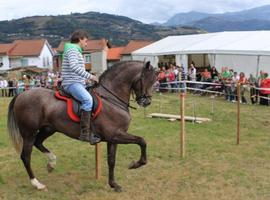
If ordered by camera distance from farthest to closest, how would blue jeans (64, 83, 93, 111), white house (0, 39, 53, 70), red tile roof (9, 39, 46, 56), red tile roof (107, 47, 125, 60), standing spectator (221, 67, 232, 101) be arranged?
1. red tile roof (9, 39, 46, 56)
2. white house (0, 39, 53, 70)
3. red tile roof (107, 47, 125, 60)
4. standing spectator (221, 67, 232, 101)
5. blue jeans (64, 83, 93, 111)

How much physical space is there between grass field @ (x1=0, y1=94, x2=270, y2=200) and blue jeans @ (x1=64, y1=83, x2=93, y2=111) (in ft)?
4.64

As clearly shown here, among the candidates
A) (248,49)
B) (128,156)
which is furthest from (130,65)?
(248,49)

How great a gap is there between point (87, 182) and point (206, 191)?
2036 millimetres

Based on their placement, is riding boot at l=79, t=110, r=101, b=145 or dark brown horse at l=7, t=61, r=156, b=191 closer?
riding boot at l=79, t=110, r=101, b=145

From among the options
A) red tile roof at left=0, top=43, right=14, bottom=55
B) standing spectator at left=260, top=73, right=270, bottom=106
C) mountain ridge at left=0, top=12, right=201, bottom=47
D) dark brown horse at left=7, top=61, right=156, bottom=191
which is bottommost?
standing spectator at left=260, top=73, right=270, bottom=106

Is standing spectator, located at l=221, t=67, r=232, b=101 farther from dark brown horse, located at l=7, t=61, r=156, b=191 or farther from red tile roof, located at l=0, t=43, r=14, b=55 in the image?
red tile roof, located at l=0, t=43, r=14, b=55

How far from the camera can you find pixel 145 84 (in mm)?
6871

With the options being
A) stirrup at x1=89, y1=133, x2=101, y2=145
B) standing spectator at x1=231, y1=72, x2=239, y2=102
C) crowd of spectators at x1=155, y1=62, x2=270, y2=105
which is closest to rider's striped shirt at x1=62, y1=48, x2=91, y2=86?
stirrup at x1=89, y1=133, x2=101, y2=145

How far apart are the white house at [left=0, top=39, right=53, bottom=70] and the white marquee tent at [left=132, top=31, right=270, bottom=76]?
4426cm

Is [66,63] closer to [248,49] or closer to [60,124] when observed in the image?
[60,124]

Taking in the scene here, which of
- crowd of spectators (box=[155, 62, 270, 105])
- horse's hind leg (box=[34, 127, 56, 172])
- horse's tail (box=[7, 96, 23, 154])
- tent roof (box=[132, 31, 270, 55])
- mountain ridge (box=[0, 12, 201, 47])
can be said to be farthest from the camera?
mountain ridge (box=[0, 12, 201, 47])

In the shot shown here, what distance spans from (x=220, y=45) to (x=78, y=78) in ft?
68.4

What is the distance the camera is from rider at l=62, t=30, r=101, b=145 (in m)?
6.50

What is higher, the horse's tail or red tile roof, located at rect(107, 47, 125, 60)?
red tile roof, located at rect(107, 47, 125, 60)
